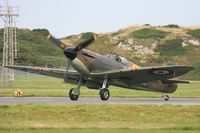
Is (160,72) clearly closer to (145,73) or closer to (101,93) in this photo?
(145,73)

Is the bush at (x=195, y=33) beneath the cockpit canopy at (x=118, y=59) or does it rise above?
above

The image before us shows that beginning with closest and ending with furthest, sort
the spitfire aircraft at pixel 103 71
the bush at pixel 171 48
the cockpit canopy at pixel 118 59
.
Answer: the spitfire aircraft at pixel 103 71 < the cockpit canopy at pixel 118 59 < the bush at pixel 171 48

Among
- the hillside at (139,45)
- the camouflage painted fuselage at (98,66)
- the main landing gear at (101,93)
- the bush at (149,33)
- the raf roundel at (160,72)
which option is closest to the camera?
the raf roundel at (160,72)

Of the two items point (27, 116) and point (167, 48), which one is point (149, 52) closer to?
point (167, 48)

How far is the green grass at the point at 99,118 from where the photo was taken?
59.6 ft

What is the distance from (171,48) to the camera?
12094cm

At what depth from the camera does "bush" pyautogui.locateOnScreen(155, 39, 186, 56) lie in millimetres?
118125

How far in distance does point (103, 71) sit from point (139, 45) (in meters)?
92.1

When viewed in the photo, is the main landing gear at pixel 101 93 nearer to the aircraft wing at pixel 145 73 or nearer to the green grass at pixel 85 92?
the aircraft wing at pixel 145 73

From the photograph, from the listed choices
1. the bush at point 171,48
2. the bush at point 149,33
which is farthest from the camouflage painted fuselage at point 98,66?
the bush at point 149,33

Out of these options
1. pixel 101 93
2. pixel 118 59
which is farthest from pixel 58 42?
pixel 118 59

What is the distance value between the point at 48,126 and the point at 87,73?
14.8 meters

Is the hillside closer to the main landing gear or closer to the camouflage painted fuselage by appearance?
the camouflage painted fuselage

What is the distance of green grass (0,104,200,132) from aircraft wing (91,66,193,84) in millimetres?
6807
